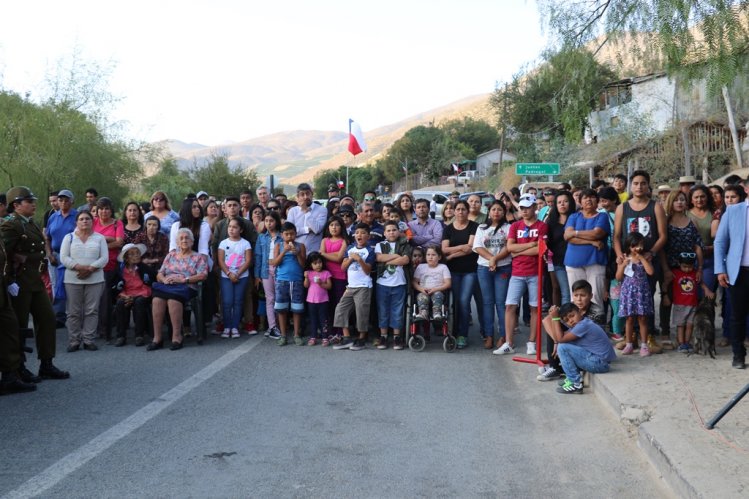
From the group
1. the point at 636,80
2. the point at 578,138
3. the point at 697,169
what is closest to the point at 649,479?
the point at 578,138

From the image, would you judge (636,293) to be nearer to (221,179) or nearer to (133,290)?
(133,290)

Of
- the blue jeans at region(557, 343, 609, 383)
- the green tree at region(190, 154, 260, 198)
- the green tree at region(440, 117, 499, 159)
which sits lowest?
the blue jeans at region(557, 343, 609, 383)

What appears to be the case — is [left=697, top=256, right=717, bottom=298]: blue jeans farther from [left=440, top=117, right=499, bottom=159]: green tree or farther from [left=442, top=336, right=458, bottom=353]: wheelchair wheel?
[left=440, top=117, right=499, bottom=159]: green tree

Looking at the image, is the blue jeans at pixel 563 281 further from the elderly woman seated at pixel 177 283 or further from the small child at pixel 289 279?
the elderly woman seated at pixel 177 283

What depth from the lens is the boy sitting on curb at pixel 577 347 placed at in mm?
7281

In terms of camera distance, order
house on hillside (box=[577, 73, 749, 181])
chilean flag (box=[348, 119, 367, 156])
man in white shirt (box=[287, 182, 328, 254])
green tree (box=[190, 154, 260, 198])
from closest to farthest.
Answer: man in white shirt (box=[287, 182, 328, 254])
chilean flag (box=[348, 119, 367, 156])
house on hillside (box=[577, 73, 749, 181])
green tree (box=[190, 154, 260, 198])

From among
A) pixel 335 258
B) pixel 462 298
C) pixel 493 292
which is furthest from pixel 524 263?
pixel 335 258

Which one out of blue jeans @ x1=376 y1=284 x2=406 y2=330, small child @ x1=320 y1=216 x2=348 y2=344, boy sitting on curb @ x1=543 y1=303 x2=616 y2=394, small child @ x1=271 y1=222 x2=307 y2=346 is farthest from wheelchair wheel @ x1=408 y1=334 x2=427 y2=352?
boy sitting on curb @ x1=543 y1=303 x2=616 y2=394

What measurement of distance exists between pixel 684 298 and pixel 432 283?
3.20 meters

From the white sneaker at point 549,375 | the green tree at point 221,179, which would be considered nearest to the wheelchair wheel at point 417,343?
the white sneaker at point 549,375

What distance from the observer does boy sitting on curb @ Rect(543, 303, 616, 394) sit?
23.9 feet

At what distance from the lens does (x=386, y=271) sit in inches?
386

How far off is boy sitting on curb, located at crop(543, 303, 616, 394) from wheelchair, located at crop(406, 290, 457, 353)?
2198 mm

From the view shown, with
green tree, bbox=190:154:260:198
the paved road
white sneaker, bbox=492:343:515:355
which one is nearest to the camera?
the paved road
